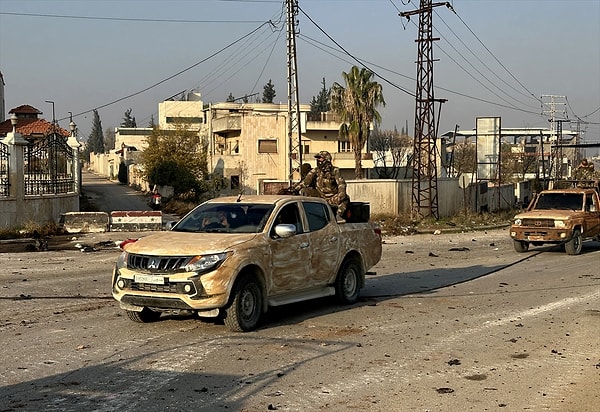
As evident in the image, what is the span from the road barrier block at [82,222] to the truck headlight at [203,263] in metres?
16.8

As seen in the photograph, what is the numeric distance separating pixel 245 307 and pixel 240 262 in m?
0.66

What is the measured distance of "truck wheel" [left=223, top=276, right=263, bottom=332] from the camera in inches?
358

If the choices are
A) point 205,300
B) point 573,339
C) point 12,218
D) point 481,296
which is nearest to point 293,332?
point 205,300

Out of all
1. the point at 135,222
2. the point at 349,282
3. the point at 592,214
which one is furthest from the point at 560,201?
the point at 135,222

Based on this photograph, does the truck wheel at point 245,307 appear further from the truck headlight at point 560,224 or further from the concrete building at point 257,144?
the concrete building at point 257,144

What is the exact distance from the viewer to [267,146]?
58062 mm

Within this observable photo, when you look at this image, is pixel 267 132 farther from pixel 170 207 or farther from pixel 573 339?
pixel 573 339

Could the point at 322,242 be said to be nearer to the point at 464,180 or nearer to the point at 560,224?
the point at 560,224

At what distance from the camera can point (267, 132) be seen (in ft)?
190

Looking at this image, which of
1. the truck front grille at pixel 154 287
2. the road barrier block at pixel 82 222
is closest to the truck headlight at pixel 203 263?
the truck front grille at pixel 154 287

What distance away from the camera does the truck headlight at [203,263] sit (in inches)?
347

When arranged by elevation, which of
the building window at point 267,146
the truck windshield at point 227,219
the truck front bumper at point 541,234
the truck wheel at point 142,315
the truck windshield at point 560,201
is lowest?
the truck wheel at point 142,315

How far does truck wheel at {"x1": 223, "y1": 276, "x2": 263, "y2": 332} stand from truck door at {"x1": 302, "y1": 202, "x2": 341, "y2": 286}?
4.72ft

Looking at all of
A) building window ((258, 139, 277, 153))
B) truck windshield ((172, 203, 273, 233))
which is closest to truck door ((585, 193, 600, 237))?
truck windshield ((172, 203, 273, 233))
